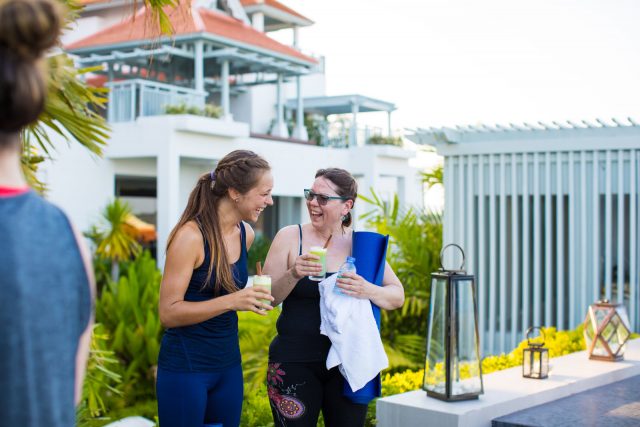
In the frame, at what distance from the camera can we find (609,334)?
5926mm

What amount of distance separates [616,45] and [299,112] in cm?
1155

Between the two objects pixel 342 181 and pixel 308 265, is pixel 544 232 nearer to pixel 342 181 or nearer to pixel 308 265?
pixel 342 181

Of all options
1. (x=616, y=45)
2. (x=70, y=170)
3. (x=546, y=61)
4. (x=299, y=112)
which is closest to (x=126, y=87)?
(x=70, y=170)

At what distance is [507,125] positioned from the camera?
364 inches

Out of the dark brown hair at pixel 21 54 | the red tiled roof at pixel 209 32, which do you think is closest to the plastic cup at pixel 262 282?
the dark brown hair at pixel 21 54

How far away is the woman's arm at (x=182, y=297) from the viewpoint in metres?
2.95

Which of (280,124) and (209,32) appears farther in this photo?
(280,124)

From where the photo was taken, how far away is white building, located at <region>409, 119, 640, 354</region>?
8898 millimetres

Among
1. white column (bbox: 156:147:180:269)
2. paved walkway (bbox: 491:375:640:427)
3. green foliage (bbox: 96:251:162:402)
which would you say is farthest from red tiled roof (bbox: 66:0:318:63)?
paved walkway (bbox: 491:375:640:427)

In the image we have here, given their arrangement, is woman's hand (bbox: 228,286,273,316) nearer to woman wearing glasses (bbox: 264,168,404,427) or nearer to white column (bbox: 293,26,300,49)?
woman wearing glasses (bbox: 264,168,404,427)

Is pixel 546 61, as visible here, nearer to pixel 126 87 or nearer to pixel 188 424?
pixel 126 87

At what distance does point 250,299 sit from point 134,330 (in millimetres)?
6958

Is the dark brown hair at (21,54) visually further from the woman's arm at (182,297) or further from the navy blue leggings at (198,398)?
the navy blue leggings at (198,398)

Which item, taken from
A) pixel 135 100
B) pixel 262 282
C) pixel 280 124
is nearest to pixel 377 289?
pixel 262 282
